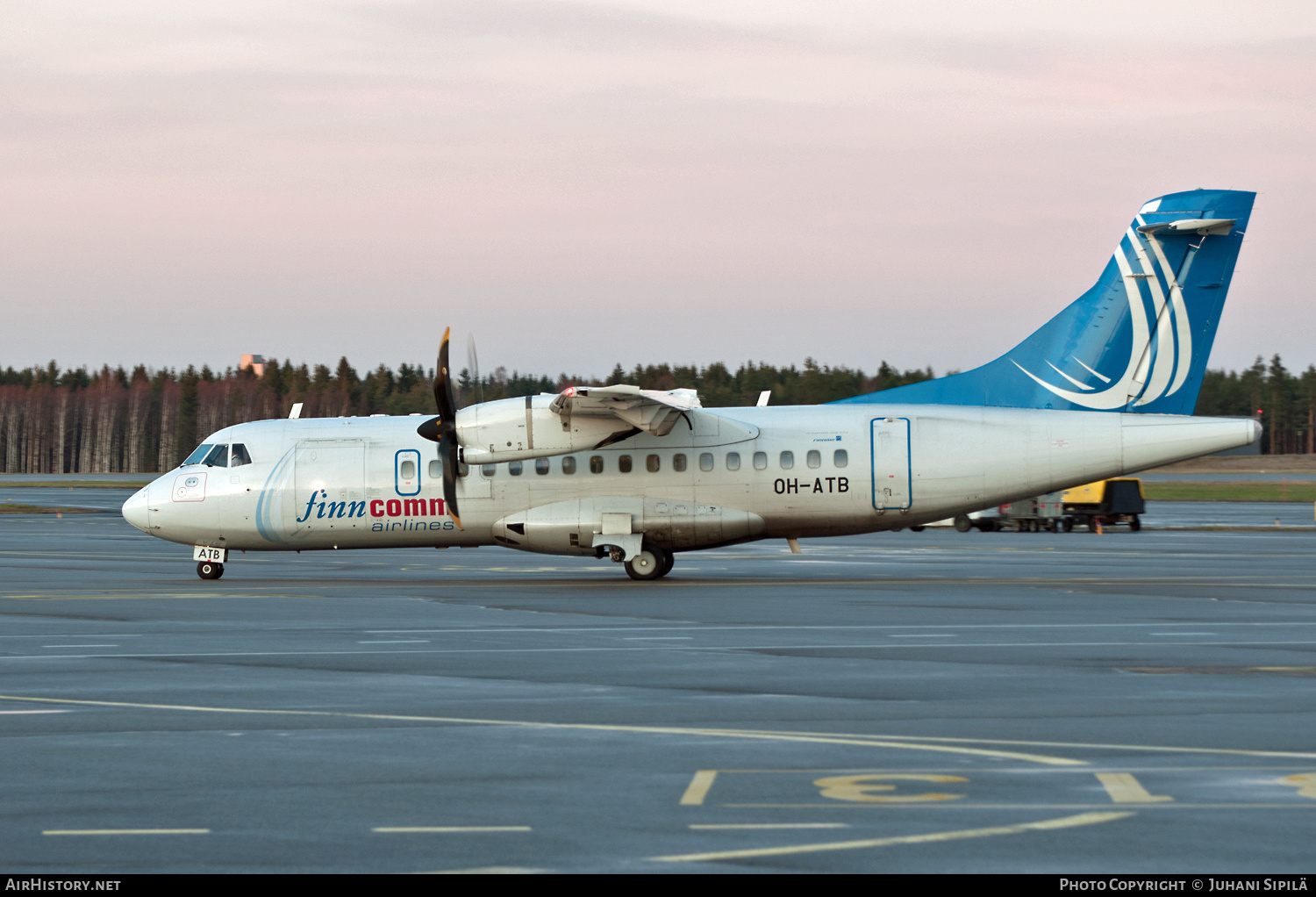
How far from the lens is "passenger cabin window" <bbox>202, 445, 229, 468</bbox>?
2908 centimetres

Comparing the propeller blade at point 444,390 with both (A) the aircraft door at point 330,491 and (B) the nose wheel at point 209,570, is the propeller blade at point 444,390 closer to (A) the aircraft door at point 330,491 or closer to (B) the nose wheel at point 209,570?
(A) the aircraft door at point 330,491

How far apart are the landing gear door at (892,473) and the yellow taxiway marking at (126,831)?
2090 centimetres

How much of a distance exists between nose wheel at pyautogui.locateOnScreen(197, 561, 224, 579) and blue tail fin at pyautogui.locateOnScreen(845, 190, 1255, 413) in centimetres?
1660

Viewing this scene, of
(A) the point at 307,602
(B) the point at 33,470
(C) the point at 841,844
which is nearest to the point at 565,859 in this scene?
(C) the point at 841,844

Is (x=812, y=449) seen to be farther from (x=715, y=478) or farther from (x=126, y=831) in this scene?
(x=126, y=831)

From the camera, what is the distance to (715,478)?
27.3 meters

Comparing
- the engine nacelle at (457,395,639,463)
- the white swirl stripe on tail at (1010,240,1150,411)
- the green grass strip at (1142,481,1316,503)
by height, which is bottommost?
the green grass strip at (1142,481,1316,503)

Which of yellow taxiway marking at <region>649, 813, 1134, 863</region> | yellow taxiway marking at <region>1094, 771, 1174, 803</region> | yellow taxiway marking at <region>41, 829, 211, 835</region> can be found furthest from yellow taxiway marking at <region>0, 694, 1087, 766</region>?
yellow taxiway marking at <region>41, 829, 211, 835</region>

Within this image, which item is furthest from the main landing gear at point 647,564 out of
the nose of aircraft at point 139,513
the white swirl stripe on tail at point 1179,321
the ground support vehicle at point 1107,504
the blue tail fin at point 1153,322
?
the ground support vehicle at point 1107,504

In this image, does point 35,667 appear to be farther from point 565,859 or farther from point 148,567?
point 148,567

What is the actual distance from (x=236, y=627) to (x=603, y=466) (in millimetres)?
10232

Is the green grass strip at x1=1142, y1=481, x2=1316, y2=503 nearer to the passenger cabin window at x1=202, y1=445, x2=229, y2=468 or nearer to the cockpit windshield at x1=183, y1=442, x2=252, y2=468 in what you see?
the cockpit windshield at x1=183, y1=442, x2=252, y2=468

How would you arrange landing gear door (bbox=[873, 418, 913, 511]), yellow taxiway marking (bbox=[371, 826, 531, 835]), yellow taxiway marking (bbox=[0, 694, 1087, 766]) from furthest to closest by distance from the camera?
landing gear door (bbox=[873, 418, 913, 511])
yellow taxiway marking (bbox=[0, 694, 1087, 766])
yellow taxiway marking (bbox=[371, 826, 531, 835])

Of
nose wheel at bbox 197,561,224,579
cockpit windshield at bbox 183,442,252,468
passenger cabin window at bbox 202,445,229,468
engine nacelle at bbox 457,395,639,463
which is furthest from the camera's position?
nose wheel at bbox 197,561,224,579
